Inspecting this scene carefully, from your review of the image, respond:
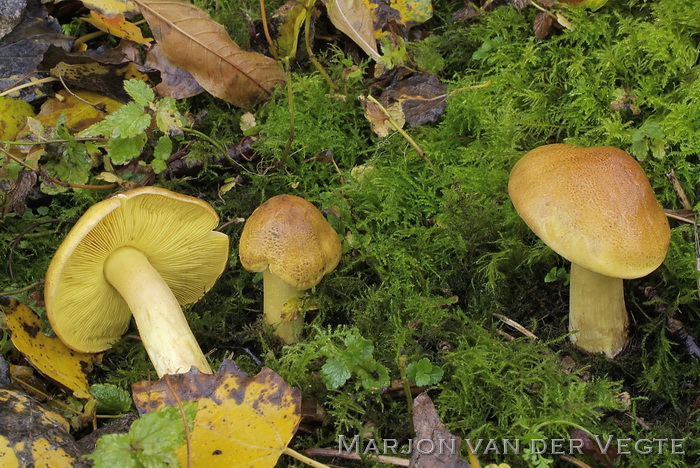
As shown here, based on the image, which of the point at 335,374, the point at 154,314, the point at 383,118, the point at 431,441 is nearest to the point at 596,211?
the point at 431,441

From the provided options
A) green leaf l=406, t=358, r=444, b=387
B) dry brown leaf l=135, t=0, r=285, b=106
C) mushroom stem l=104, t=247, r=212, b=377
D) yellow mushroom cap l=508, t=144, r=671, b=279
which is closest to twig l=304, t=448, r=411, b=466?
green leaf l=406, t=358, r=444, b=387

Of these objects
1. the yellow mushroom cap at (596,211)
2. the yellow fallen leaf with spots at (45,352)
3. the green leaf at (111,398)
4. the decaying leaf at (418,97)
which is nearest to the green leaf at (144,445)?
the green leaf at (111,398)

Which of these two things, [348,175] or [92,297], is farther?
[348,175]

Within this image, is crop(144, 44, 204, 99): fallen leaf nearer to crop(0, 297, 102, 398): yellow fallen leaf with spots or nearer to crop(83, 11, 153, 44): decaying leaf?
crop(83, 11, 153, 44): decaying leaf

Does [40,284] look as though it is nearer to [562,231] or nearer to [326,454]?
[326,454]

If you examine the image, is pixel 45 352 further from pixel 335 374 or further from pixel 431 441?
pixel 431 441

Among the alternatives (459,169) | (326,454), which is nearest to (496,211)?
(459,169)
